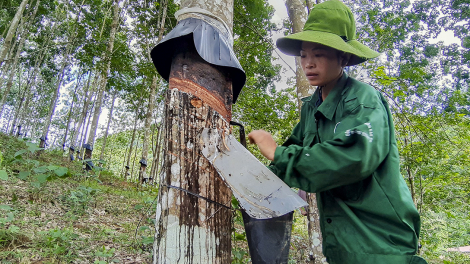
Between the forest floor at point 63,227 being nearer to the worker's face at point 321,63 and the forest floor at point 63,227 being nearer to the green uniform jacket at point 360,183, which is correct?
the green uniform jacket at point 360,183

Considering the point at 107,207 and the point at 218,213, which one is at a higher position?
the point at 107,207

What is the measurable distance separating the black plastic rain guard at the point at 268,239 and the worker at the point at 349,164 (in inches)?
8.2

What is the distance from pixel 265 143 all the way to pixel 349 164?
368 mm

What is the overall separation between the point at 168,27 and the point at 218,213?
9.57 metres

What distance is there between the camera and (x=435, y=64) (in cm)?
1066

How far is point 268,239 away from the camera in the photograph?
1109 millimetres

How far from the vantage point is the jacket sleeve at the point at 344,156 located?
90 cm

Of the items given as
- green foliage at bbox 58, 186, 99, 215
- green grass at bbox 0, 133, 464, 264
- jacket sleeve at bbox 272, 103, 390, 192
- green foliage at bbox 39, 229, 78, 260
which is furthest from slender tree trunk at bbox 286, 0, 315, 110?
green foliage at bbox 58, 186, 99, 215

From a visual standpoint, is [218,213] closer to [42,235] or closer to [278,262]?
[278,262]

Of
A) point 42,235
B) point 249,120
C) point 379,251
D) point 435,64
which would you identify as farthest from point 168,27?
point 435,64

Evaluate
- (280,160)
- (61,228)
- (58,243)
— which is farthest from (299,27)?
(61,228)

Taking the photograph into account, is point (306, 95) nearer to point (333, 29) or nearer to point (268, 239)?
point (333, 29)

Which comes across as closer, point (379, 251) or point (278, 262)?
point (379, 251)

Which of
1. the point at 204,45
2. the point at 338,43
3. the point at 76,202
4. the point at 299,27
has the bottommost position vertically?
the point at 76,202
